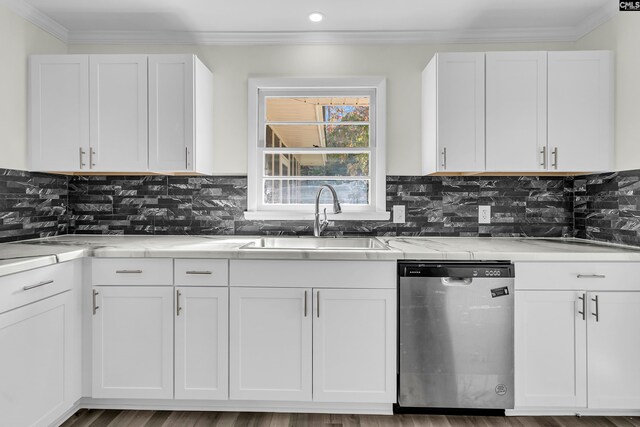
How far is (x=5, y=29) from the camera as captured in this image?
237cm

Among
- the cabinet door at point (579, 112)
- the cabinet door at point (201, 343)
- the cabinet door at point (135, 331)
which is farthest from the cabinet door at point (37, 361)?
the cabinet door at point (579, 112)

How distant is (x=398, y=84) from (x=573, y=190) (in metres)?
1.44

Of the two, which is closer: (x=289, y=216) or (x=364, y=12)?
(x=364, y=12)

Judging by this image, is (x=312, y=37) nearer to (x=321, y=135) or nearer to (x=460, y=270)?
(x=321, y=135)

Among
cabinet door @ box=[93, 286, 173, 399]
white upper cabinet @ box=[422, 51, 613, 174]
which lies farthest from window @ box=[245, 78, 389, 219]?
cabinet door @ box=[93, 286, 173, 399]

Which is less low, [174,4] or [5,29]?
[174,4]

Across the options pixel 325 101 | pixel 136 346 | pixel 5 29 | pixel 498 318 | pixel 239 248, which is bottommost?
pixel 136 346

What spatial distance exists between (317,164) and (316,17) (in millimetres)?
976

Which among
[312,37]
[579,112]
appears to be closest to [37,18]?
[312,37]

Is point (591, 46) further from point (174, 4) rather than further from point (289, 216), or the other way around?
point (174, 4)

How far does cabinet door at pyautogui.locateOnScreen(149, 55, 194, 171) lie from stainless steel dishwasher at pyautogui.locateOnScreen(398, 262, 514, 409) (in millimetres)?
1557

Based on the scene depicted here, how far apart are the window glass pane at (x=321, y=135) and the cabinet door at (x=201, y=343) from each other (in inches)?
49.6

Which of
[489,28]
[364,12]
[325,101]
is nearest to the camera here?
[364,12]

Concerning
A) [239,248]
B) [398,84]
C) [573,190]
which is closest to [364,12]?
[398,84]
